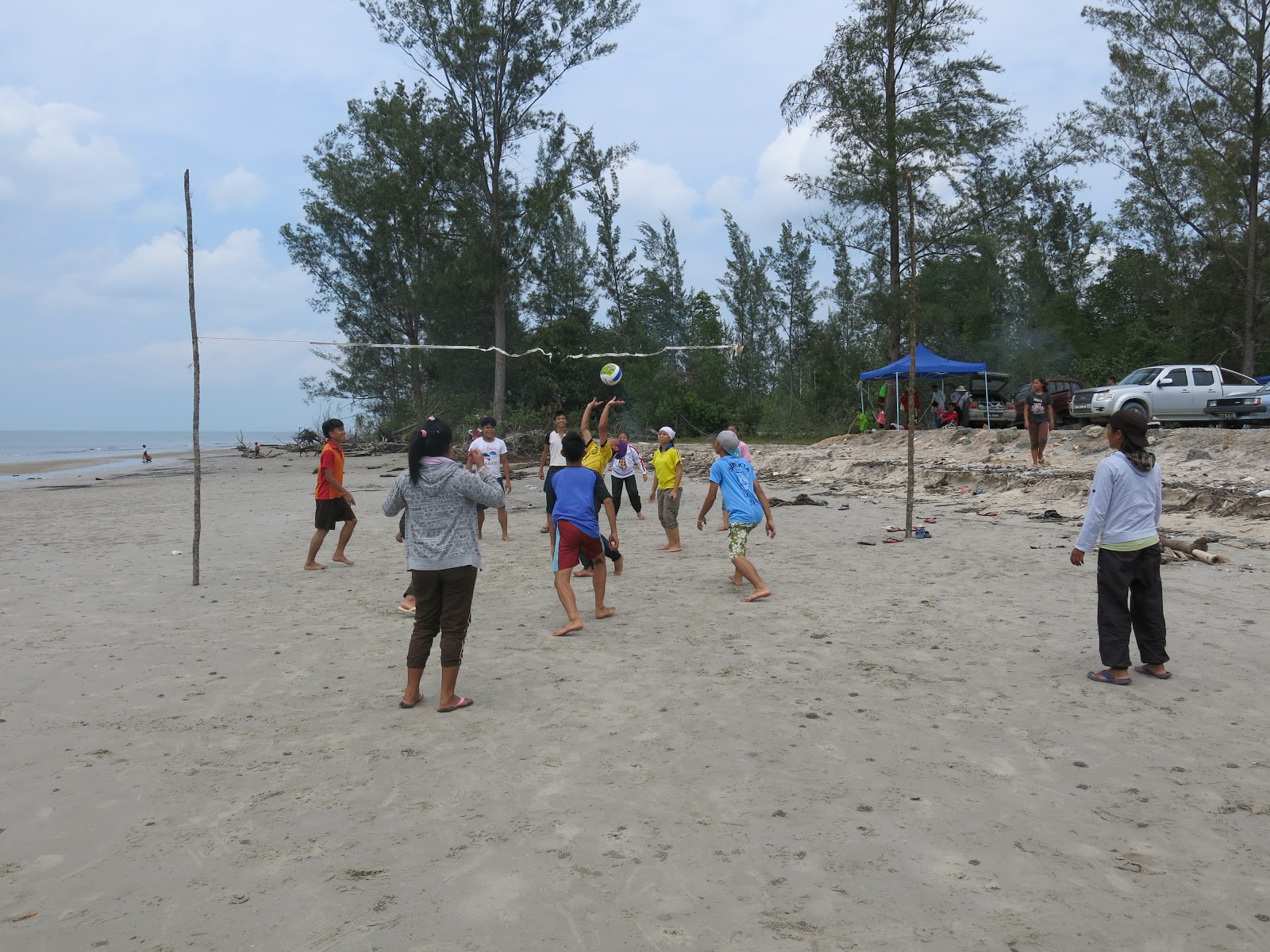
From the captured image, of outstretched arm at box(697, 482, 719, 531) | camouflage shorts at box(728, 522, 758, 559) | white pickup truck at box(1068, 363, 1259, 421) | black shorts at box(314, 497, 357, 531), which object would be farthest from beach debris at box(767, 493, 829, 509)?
white pickup truck at box(1068, 363, 1259, 421)

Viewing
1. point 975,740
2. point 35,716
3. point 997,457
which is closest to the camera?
point 975,740

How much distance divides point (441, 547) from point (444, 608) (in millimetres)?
363

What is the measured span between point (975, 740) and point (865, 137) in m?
23.6

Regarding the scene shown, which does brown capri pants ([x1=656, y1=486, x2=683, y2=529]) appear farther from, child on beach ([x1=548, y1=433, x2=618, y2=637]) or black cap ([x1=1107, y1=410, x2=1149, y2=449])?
black cap ([x1=1107, y1=410, x2=1149, y2=449])

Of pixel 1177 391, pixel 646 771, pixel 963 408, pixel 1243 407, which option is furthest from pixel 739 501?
pixel 963 408

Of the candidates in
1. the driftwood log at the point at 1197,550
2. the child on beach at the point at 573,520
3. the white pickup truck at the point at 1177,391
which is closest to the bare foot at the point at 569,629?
the child on beach at the point at 573,520

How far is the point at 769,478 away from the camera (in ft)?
66.1

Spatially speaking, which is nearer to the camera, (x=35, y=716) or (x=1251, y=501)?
(x=35, y=716)

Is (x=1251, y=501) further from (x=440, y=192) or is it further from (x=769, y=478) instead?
(x=440, y=192)

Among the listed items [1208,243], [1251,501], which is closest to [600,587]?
[1251,501]

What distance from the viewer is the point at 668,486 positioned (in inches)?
424

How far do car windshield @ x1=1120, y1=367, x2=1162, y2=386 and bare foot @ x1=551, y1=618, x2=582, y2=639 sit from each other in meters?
18.2

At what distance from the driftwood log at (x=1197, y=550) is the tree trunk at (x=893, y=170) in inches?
661

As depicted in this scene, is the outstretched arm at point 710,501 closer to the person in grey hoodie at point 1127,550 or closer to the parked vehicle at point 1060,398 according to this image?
the person in grey hoodie at point 1127,550
